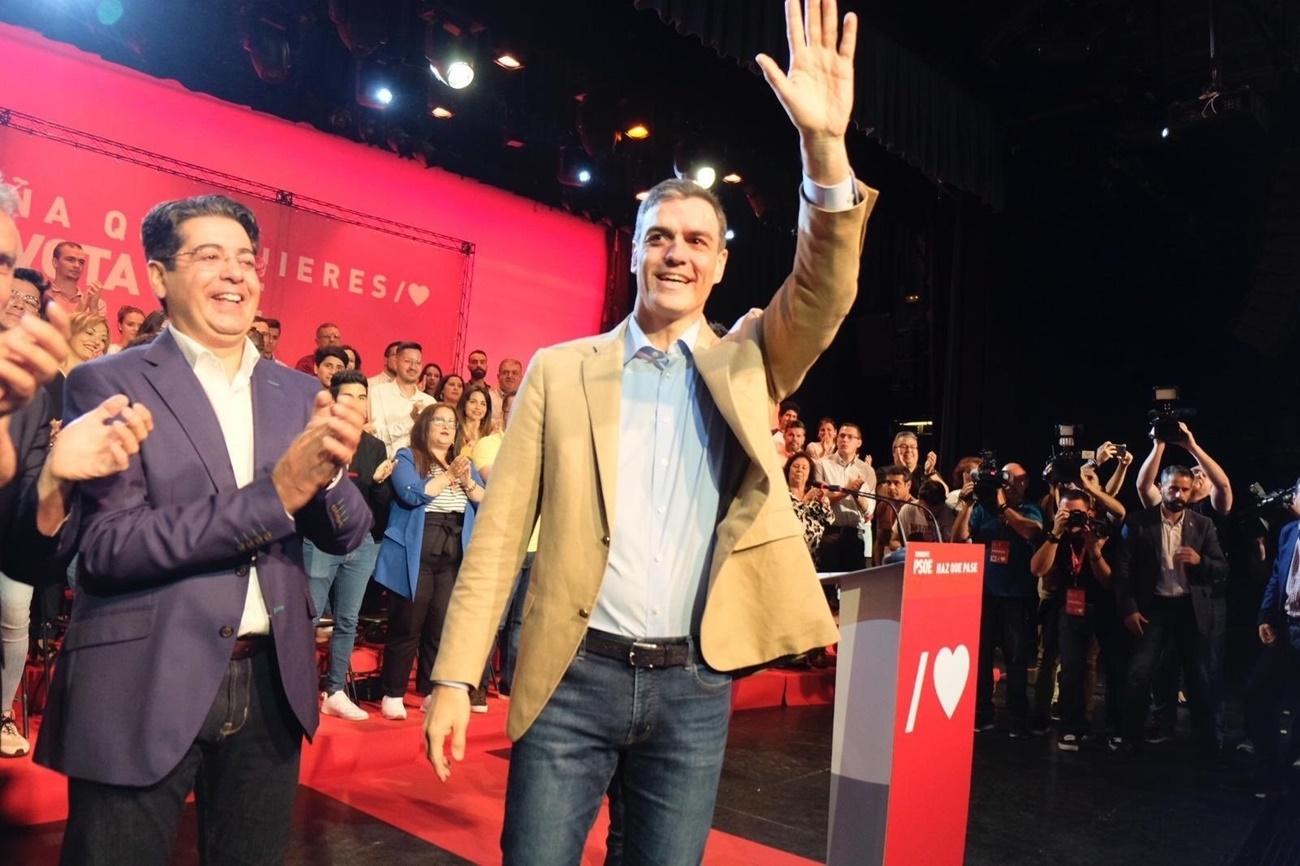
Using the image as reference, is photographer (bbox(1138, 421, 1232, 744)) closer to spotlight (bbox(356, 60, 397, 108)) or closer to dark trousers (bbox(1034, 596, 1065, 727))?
dark trousers (bbox(1034, 596, 1065, 727))

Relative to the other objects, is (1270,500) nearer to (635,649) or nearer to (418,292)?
(635,649)

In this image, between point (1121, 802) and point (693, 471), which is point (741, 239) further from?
point (693, 471)

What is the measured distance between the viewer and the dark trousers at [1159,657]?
5.80 metres

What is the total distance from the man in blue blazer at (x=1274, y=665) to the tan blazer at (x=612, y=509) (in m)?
4.74

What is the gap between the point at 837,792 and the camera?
255 cm

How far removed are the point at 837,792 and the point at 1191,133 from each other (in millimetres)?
6997

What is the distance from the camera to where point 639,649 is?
1.54m

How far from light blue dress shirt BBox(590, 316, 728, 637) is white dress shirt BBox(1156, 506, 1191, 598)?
5256 mm

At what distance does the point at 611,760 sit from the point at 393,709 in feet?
11.0

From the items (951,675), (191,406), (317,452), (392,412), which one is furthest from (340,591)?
(317,452)

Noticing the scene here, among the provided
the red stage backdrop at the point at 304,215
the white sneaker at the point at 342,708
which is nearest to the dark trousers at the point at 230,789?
the white sneaker at the point at 342,708

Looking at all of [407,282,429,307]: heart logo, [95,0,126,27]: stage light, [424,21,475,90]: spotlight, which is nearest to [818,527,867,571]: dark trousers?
[424,21,475,90]: spotlight

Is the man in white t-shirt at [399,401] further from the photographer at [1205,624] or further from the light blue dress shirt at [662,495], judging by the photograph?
the light blue dress shirt at [662,495]

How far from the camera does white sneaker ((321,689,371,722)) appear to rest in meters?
4.52
